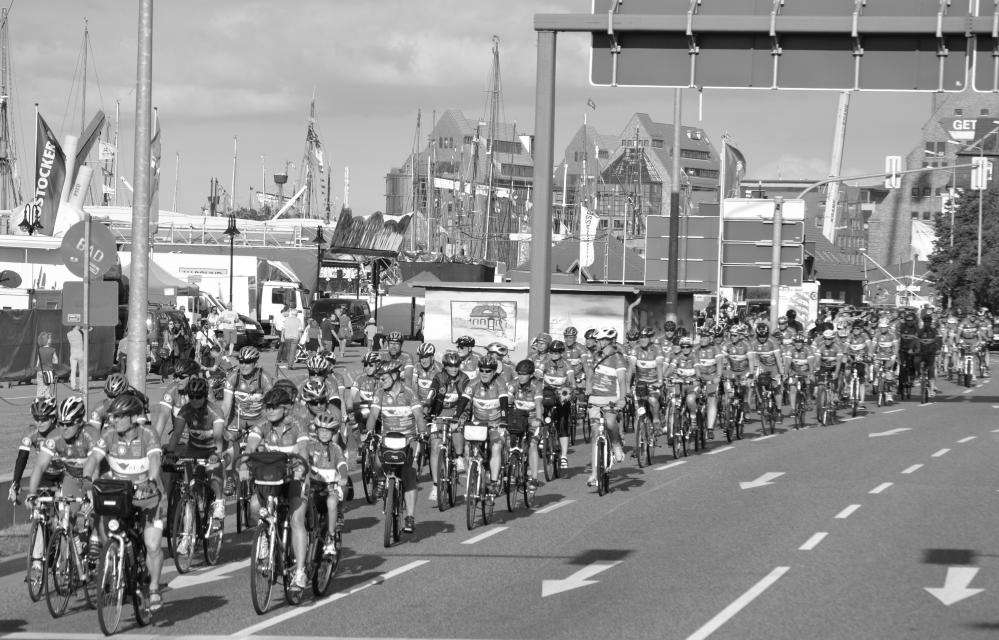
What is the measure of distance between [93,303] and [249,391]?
1.94m

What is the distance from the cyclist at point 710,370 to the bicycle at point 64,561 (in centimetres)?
1422

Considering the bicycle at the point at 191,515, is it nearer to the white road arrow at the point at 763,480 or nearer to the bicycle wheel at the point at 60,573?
the bicycle wheel at the point at 60,573

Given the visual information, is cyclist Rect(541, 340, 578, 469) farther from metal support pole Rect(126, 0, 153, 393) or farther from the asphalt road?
metal support pole Rect(126, 0, 153, 393)

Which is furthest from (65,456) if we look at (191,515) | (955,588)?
(955,588)

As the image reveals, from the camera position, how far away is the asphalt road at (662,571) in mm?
10445

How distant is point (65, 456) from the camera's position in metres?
11.4

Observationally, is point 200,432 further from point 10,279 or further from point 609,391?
point 10,279

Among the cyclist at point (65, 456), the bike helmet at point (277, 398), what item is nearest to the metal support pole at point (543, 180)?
the bike helmet at point (277, 398)

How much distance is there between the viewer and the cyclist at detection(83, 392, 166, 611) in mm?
10703

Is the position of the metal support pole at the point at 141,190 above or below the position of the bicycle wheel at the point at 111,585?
above

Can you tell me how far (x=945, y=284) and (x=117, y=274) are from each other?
58.0 m

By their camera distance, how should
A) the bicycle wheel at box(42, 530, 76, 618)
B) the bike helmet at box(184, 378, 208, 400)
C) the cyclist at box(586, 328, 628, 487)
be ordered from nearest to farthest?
1. the bicycle wheel at box(42, 530, 76, 618)
2. the bike helmet at box(184, 378, 208, 400)
3. the cyclist at box(586, 328, 628, 487)

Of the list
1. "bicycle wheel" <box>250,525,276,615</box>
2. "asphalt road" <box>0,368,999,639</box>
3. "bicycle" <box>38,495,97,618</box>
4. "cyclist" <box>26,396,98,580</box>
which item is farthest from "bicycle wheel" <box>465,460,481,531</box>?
"bicycle" <box>38,495,97,618</box>

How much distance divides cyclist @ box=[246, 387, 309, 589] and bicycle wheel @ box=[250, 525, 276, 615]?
268 millimetres
